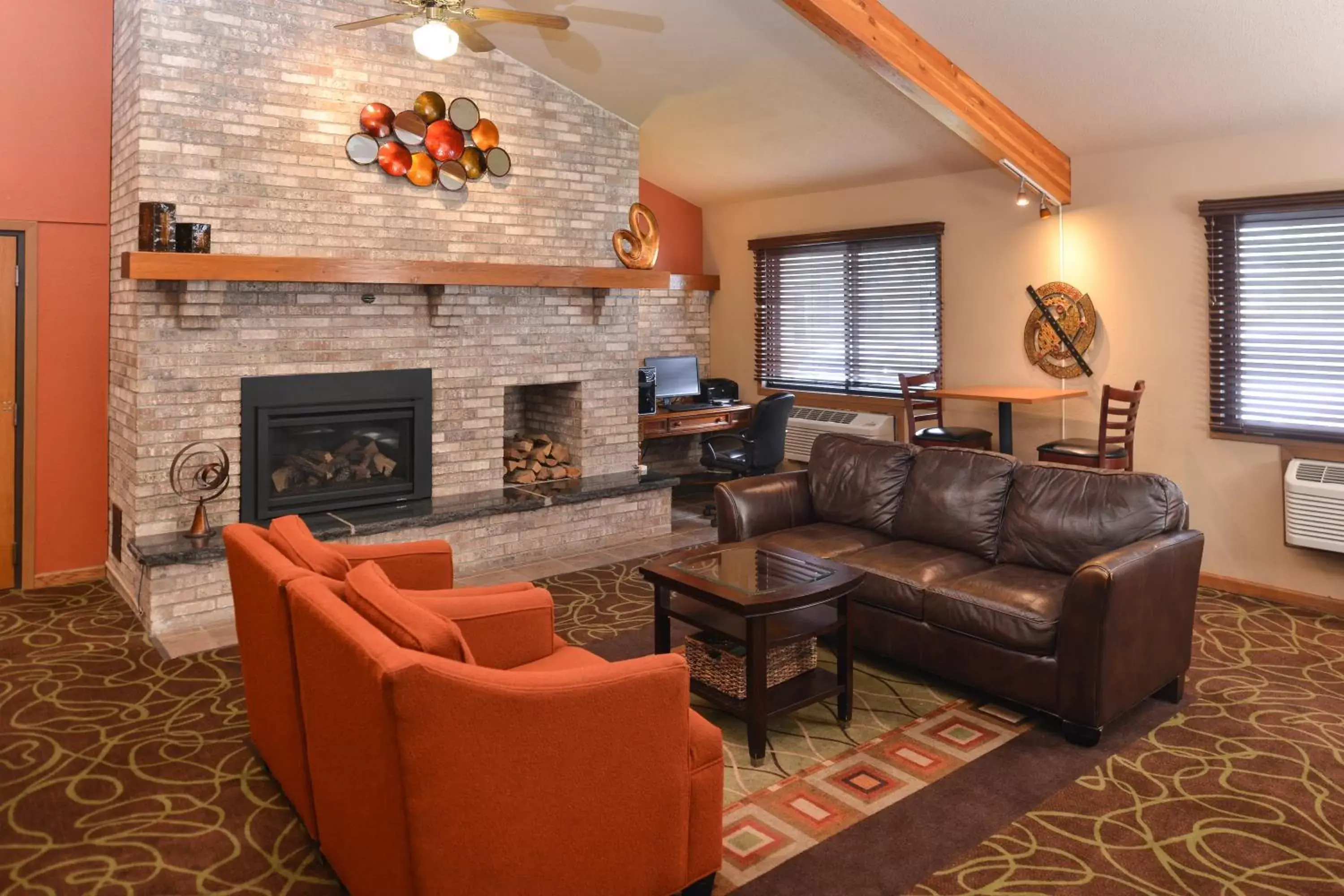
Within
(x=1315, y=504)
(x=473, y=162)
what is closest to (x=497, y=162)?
(x=473, y=162)

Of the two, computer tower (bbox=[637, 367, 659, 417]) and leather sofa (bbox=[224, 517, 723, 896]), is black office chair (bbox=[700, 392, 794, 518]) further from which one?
leather sofa (bbox=[224, 517, 723, 896])

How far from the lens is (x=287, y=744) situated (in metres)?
2.77

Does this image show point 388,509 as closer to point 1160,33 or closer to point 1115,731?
point 1115,731

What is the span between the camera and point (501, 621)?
114 inches

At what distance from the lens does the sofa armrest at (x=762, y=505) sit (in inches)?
179

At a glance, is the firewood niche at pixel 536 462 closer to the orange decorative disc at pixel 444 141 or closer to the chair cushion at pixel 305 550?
the orange decorative disc at pixel 444 141

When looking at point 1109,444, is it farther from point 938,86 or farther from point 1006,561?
point 938,86

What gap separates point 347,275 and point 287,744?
2.83 m

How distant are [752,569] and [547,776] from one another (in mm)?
1675

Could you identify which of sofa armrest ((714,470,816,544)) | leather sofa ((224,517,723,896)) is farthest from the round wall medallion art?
leather sofa ((224,517,723,896))

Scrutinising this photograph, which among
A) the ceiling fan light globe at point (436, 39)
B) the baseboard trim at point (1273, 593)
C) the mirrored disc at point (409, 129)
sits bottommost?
the baseboard trim at point (1273, 593)

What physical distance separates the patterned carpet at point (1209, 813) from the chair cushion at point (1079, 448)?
1.58 metres

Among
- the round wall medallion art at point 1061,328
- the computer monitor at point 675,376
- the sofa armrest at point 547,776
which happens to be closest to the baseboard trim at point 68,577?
the computer monitor at point 675,376

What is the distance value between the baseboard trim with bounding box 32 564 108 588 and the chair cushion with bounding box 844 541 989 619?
13.6 feet
